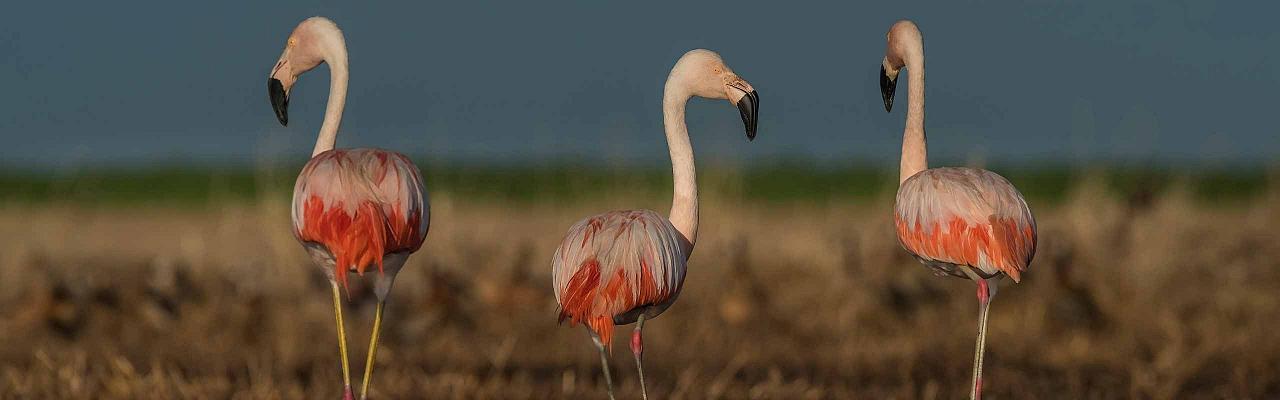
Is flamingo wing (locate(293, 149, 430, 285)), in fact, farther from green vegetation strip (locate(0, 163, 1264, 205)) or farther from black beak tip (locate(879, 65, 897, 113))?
green vegetation strip (locate(0, 163, 1264, 205))

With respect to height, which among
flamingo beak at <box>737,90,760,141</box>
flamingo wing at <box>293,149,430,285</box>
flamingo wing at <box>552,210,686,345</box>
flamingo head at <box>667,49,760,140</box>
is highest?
flamingo head at <box>667,49,760,140</box>

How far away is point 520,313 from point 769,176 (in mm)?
30929

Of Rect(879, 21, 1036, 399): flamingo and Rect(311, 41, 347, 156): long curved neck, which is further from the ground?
Rect(311, 41, 347, 156): long curved neck

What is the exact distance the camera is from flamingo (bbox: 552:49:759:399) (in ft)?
11.4

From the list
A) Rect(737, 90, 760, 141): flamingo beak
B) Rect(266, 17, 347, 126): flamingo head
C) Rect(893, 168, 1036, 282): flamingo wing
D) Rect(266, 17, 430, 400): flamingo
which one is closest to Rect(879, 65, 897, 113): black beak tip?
Rect(893, 168, 1036, 282): flamingo wing

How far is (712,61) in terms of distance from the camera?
11.9ft

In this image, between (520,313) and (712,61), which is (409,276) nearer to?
(520,313)

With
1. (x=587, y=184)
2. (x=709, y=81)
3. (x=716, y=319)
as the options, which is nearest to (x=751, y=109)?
(x=709, y=81)

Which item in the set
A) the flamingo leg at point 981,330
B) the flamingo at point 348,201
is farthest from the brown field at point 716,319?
the flamingo leg at point 981,330

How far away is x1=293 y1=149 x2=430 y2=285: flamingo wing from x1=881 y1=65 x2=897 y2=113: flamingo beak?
1255mm

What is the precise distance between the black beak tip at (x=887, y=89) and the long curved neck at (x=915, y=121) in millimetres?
140

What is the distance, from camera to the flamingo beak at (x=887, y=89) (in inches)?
154

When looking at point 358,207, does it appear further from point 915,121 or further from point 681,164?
point 915,121

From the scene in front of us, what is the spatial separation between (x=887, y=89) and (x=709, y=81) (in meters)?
0.56
